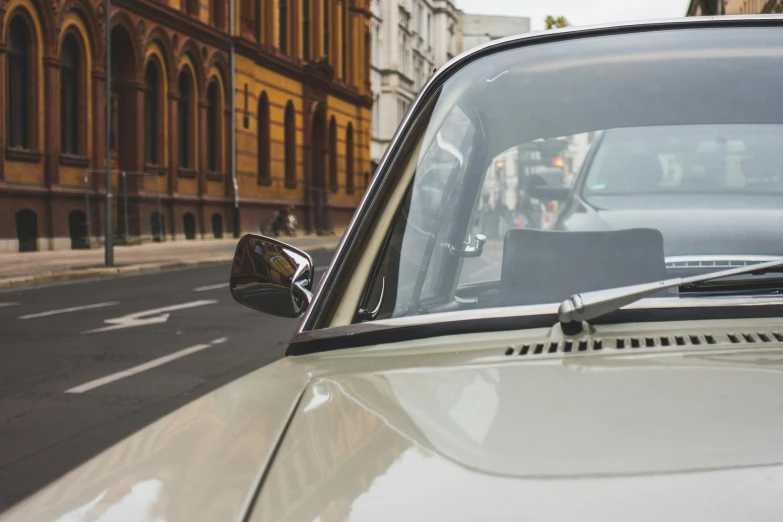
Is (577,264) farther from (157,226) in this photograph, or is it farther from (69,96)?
(157,226)

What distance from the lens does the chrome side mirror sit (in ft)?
7.11

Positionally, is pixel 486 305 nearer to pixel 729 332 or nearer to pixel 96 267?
pixel 729 332

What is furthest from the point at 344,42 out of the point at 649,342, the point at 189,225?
the point at 649,342

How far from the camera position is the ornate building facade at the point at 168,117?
23.9 metres

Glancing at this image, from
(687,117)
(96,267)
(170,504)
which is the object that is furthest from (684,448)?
(96,267)

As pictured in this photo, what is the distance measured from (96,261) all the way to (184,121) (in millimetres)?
12350

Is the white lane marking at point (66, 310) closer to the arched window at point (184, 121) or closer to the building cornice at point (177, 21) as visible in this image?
the building cornice at point (177, 21)

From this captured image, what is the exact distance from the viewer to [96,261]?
851 inches

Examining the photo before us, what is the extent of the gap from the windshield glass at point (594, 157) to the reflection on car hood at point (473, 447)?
50cm

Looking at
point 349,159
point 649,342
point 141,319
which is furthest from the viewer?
point 349,159

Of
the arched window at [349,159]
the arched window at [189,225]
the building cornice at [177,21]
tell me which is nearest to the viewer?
the building cornice at [177,21]

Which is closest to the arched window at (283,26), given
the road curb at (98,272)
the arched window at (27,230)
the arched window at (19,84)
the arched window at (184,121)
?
the arched window at (184,121)

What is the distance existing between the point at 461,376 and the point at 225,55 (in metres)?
34.9

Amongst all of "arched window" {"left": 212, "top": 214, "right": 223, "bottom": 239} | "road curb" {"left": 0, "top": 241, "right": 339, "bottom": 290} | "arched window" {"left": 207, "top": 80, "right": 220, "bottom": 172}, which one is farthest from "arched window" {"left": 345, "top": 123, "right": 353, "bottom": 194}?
"road curb" {"left": 0, "top": 241, "right": 339, "bottom": 290}
